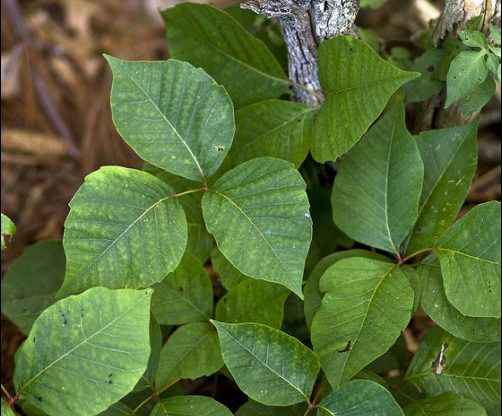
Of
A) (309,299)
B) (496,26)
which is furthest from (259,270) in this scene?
(496,26)

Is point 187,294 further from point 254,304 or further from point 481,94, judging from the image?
point 481,94

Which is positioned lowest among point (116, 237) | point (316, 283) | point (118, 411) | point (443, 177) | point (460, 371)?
point (118, 411)

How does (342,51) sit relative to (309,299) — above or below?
above

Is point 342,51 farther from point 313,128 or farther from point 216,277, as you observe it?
point 216,277

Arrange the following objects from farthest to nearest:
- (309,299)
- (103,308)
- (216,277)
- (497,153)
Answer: (497,153) < (216,277) < (309,299) < (103,308)

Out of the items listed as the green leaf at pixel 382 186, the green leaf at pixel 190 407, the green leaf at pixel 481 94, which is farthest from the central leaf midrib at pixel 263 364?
the green leaf at pixel 481 94

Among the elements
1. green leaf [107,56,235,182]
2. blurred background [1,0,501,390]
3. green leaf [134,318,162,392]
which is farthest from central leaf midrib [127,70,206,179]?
blurred background [1,0,501,390]

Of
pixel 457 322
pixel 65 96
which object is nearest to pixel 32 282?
pixel 457 322
